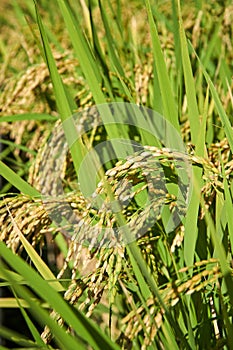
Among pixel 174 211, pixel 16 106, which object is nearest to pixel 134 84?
pixel 16 106

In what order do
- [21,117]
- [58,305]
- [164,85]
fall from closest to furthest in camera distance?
[58,305] < [164,85] < [21,117]

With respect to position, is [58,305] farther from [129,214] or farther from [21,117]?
[21,117]

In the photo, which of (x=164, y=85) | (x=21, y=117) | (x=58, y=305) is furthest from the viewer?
(x=21, y=117)

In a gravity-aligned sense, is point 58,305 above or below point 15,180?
below

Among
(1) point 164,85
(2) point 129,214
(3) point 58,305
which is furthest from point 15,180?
(3) point 58,305

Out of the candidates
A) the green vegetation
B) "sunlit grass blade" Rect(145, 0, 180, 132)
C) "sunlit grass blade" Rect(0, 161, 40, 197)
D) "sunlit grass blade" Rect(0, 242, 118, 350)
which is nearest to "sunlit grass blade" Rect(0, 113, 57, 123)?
the green vegetation

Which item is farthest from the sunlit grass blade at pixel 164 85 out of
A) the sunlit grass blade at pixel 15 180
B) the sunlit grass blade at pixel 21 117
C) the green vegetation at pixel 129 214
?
the sunlit grass blade at pixel 21 117

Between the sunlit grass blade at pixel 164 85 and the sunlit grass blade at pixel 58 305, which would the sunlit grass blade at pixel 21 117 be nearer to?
the sunlit grass blade at pixel 164 85

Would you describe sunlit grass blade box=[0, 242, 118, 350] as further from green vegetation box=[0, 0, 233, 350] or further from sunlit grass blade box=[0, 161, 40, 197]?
sunlit grass blade box=[0, 161, 40, 197]
